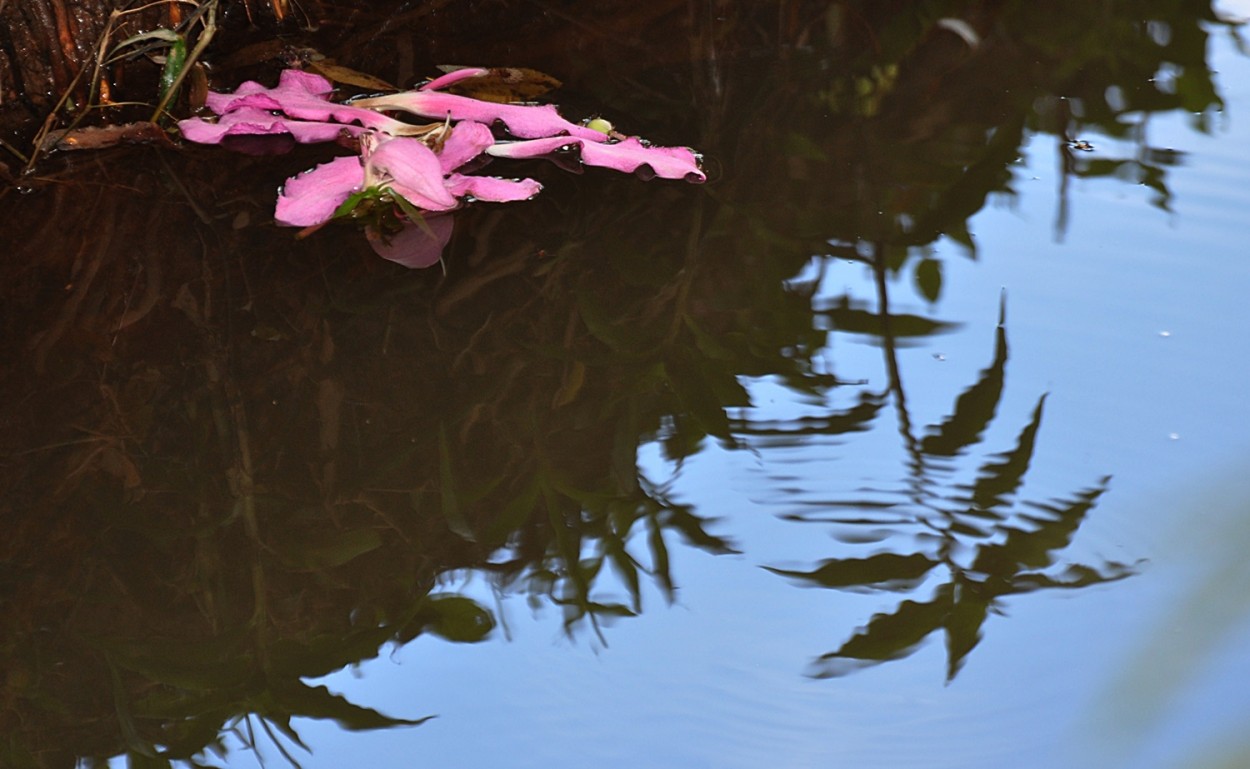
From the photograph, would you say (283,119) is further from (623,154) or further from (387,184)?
(623,154)

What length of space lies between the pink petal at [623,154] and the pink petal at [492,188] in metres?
0.07

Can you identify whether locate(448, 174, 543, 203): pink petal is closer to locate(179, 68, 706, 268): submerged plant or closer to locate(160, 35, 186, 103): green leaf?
locate(179, 68, 706, 268): submerged plant

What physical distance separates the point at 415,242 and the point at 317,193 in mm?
108

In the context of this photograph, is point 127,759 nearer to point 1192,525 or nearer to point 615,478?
point 615,478

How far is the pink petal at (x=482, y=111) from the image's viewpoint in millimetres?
1214

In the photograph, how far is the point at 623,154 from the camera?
45.6 inches

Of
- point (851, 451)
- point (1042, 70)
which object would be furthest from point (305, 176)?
point (1042, 70)

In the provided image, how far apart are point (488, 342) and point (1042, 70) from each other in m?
0.79

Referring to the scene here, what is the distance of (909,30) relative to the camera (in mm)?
1435

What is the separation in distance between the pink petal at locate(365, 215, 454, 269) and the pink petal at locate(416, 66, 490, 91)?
0.26 metres

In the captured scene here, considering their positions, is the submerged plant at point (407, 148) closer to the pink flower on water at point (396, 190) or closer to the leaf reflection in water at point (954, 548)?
the pink flower on water at point (396, 190)

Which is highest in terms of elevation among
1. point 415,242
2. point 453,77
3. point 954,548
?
point 453,77

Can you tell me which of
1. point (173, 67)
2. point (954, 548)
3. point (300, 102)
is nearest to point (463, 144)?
point (300, 102)

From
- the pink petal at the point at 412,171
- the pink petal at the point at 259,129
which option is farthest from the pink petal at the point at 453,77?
the pink petal at the point at 412,171
